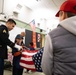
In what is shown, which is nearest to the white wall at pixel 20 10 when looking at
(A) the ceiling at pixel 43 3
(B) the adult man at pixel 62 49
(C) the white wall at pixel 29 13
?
(C) the white wall at pixel 29 13

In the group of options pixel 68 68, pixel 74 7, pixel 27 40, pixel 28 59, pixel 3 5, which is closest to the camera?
pixel 68 68

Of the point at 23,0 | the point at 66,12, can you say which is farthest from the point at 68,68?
the point at 23,0

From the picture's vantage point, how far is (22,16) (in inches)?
369

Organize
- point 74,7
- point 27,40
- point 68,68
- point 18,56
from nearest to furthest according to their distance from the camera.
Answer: point 68,68, point 74,7, point 18,56, point 27,40

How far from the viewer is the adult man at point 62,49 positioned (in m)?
1.25

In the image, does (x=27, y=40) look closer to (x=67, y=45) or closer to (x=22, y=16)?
(x=22, y=16)

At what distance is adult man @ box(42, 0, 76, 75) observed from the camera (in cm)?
125

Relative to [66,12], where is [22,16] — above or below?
above

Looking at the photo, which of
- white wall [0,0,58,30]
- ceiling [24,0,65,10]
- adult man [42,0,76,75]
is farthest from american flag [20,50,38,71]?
ceiling [24,0,65,10]

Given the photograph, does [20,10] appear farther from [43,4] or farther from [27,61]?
[27,61]

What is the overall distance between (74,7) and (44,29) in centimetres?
1220

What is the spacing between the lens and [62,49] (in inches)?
50.3

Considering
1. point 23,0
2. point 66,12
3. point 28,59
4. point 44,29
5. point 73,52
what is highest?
point 23,0

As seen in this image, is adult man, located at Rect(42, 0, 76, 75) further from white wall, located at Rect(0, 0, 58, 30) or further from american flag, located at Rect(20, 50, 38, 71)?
white wall, located at Rect(0, 0, 58, 30)
